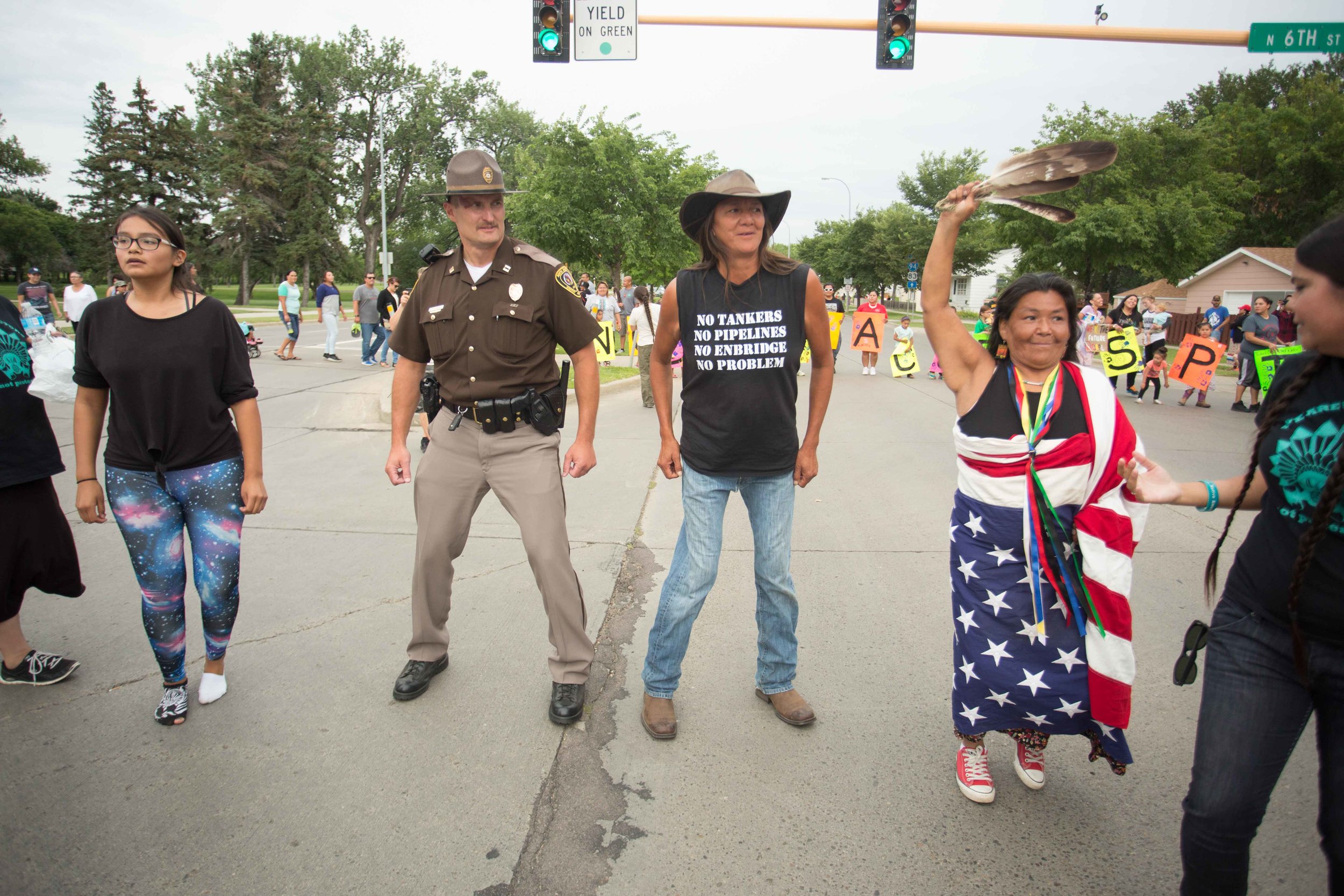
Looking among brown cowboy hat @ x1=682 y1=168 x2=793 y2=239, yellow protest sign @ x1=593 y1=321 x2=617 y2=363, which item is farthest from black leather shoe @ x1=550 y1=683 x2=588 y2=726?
yellow protest sign @ x1=593 y1=321 x2=617 y2=363

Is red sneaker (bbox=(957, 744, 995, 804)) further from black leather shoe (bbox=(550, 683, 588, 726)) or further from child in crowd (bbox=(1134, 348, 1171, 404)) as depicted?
child in crowd (bbox=(1134, 348, 1171, 404))

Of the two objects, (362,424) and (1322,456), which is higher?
(1322,456)

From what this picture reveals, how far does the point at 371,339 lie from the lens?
16078mm

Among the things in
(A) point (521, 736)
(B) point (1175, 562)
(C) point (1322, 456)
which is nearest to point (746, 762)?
(A) point (521, 736)

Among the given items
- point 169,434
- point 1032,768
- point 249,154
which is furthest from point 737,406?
point 249,154

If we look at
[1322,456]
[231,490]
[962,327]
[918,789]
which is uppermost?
[962,327]

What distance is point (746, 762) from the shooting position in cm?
280

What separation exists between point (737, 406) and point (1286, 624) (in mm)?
1669

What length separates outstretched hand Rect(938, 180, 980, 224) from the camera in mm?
2396

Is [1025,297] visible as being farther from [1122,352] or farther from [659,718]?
[1122,352]

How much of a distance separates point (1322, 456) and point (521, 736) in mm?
2589

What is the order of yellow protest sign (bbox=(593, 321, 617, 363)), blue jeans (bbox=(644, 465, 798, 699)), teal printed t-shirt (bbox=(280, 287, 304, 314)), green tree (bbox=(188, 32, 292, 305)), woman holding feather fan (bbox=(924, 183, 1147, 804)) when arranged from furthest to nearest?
green tree (bbox=(188, 32, 292, 305)), teal printed t-shirt (bbox=(280, 287, 304, 314)), yellow protest sign (bbox=(593, 321, 617, 363)), blue jeans (bbox=(644, 465, 798, 699)), woman holding feather fan (bbox=(924, 183, 1147, 804))

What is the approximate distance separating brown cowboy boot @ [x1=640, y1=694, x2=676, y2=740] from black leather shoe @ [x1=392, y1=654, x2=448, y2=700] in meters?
0.94

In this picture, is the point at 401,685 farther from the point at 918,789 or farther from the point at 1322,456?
the point at 1322,456
